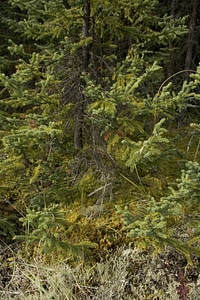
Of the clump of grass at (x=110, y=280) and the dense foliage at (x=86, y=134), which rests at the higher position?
the dense foliage at (x=86, y=134)

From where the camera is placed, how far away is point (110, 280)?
360cm

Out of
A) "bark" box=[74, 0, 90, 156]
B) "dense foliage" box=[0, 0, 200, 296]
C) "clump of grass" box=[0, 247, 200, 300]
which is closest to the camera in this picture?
"clump of grass" box=[0, 247, 200, 300]

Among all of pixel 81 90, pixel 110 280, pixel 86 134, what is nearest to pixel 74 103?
pixel 81 90

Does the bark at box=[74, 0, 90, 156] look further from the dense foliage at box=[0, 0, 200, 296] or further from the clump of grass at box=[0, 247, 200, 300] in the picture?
the clump of grass at box=[0, 247, 200, 300]

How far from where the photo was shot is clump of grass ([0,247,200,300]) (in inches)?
135

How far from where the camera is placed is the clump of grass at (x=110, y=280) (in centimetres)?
343

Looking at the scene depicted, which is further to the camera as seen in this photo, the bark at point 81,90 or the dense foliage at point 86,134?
the bark at point 81,90

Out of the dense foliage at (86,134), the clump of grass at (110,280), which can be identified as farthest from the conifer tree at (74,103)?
the clump of grass at (110,280)

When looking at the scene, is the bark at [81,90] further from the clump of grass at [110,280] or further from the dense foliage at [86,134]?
the clump of grass at [110,280]

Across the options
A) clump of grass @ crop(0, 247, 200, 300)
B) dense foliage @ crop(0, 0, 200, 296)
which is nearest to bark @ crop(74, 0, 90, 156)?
dense foliage @ crop(0, 0, 200, 296)

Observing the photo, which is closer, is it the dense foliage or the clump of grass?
the clump of grass

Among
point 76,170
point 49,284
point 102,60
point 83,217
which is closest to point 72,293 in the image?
point 49,284

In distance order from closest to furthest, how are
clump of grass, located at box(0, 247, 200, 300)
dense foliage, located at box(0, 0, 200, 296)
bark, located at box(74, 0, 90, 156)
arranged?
clump of grass, located at box(0, 247, 200, 300) → dense foliage, located at box(0, 0, 200, 296) → bark, located at box(74, 0, 90, 156)

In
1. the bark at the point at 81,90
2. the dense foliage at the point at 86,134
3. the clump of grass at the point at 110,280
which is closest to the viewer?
the clump of grass at the point at 110,280
